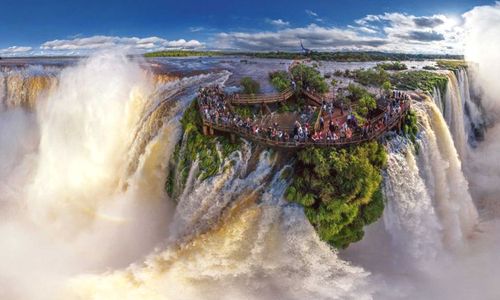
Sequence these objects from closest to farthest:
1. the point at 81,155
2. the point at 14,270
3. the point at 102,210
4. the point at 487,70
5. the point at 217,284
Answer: the point at 217,284
the point at 14,270
the point at 102,210
the point at 81,155
the point at 487,70

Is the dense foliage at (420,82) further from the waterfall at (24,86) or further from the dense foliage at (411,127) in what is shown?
the waterfall at (24,86)

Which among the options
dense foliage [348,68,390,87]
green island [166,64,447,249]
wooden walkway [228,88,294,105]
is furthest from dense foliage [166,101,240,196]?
dense foliage [348,68,390,87]

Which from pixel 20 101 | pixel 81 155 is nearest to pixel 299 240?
pixel 81 155

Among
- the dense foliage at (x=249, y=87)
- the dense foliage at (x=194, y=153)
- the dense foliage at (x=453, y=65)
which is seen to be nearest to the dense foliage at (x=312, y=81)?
the dense foliage at (x=249, y=87)

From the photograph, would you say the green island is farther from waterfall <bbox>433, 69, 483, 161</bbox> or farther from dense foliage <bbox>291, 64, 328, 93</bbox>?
waterfall <bbox>433, 69, 483, 161</bbox>

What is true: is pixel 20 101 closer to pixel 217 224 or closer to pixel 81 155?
pixel 81 155

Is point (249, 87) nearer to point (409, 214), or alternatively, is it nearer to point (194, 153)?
point (194, 153)

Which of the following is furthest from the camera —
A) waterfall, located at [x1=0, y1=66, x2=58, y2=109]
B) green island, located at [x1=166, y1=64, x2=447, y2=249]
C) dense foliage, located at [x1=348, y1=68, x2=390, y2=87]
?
dense foliage, located at [x1=348, y1=68, x2=390, y2=87]

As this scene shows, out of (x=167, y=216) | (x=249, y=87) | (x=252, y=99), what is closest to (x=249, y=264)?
(x=167, y=216)
